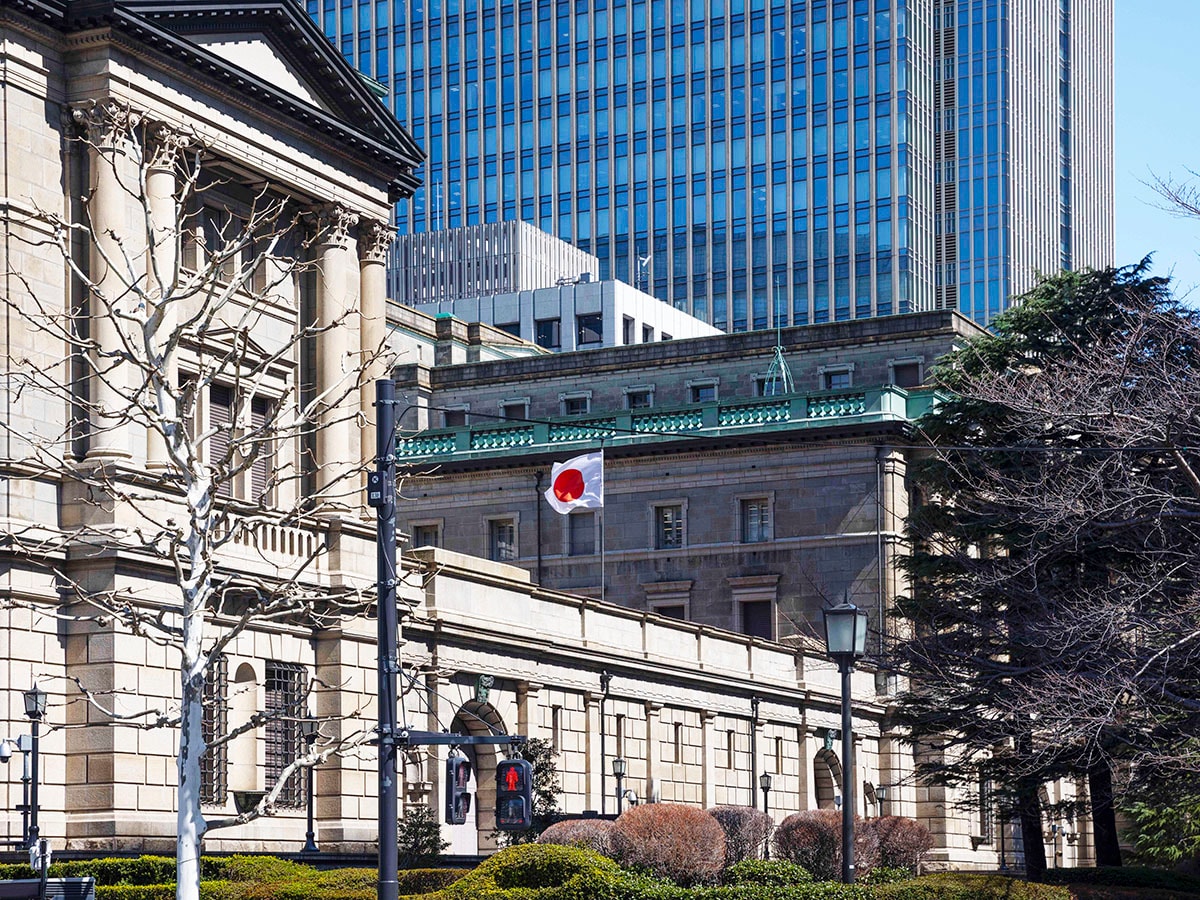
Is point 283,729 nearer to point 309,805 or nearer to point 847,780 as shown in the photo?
point 309,805

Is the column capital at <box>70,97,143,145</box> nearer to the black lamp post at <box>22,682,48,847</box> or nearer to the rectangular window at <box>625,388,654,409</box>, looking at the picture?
the black lamp post at <box>22,682,48,847</box>

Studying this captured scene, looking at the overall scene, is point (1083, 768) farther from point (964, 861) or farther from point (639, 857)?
point (964, 861)

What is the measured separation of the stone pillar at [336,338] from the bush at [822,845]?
12.4 meters

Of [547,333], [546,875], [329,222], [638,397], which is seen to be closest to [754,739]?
[638,397]

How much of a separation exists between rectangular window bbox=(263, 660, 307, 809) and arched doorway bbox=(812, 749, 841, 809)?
27001 mm

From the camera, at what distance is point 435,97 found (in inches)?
5866

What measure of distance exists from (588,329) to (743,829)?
7320cm

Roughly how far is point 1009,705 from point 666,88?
105130 millimetres

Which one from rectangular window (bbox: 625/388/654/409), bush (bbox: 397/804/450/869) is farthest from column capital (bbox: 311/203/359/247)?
rectangular window (bbox: 625/388/654/409)

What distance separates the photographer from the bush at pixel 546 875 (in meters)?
30.6

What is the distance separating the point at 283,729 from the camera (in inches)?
1762

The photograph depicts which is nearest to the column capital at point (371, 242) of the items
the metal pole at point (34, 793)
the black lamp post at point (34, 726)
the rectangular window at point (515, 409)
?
the black lamp post at point (34, 726)

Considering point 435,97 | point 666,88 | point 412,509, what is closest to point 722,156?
point 666,88

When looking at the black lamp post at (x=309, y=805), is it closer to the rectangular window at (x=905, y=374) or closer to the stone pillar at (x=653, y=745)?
the stone pillar at (x=653, y=745)
